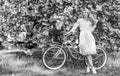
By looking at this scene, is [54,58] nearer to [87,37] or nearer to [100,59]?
[87,37]

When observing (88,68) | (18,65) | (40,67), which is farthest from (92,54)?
(18,65)

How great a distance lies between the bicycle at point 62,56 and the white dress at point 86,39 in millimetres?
437

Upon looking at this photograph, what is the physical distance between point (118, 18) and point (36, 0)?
2.47 meters

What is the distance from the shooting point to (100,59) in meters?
7.81

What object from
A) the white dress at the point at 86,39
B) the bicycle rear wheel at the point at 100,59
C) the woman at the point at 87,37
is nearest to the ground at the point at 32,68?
the bicycle rear wheel at the point at 100,59

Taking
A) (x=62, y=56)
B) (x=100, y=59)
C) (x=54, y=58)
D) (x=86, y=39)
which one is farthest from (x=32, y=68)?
(x=100, y=59)

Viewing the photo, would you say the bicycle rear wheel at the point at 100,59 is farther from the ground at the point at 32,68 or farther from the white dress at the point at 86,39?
the white dress at the point at 86,39

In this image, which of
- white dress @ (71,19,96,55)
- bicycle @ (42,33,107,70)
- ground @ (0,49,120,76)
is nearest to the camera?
white dress @ (71,19,96,55)

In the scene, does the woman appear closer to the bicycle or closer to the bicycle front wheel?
the bicycle

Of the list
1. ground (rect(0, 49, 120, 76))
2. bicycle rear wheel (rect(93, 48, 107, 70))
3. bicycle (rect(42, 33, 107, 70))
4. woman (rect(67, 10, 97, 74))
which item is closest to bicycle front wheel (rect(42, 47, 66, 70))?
bicycle (rect(42, 33, 107, 70))

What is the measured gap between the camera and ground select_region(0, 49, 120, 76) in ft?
24.3

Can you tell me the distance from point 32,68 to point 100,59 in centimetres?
190

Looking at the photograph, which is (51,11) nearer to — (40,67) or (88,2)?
(88,2)

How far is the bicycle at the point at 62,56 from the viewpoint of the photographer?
754 centimetres
